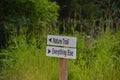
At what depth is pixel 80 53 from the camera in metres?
5.09

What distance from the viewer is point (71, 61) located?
490cm

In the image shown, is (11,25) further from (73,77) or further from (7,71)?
(73,77)

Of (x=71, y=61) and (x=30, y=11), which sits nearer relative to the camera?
(x=71, y=61)

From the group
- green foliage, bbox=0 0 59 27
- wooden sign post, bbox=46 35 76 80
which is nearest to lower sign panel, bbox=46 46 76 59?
wooden sign post, bbox=46 35 76 80

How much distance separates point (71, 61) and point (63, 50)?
3.29 ft

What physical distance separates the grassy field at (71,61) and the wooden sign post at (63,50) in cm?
65

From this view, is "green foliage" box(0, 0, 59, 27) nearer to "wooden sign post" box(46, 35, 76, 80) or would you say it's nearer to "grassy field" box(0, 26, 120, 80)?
"grassy field" box(0, 26, 120, 80)

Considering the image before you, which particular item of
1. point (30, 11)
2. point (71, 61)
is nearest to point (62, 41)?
point (71, 61)

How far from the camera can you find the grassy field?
183 inches

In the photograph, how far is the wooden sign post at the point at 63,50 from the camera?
12.7ft

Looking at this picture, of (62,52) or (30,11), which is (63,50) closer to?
(62,52)

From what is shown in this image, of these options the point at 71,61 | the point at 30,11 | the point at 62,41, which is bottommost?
the point at 71,61

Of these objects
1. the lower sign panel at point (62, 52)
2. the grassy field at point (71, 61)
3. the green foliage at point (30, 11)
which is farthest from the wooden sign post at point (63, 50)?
the green foliage at point (30, 11)

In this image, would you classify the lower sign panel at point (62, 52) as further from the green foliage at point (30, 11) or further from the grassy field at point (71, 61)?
the green foliage at point (30, 11)
